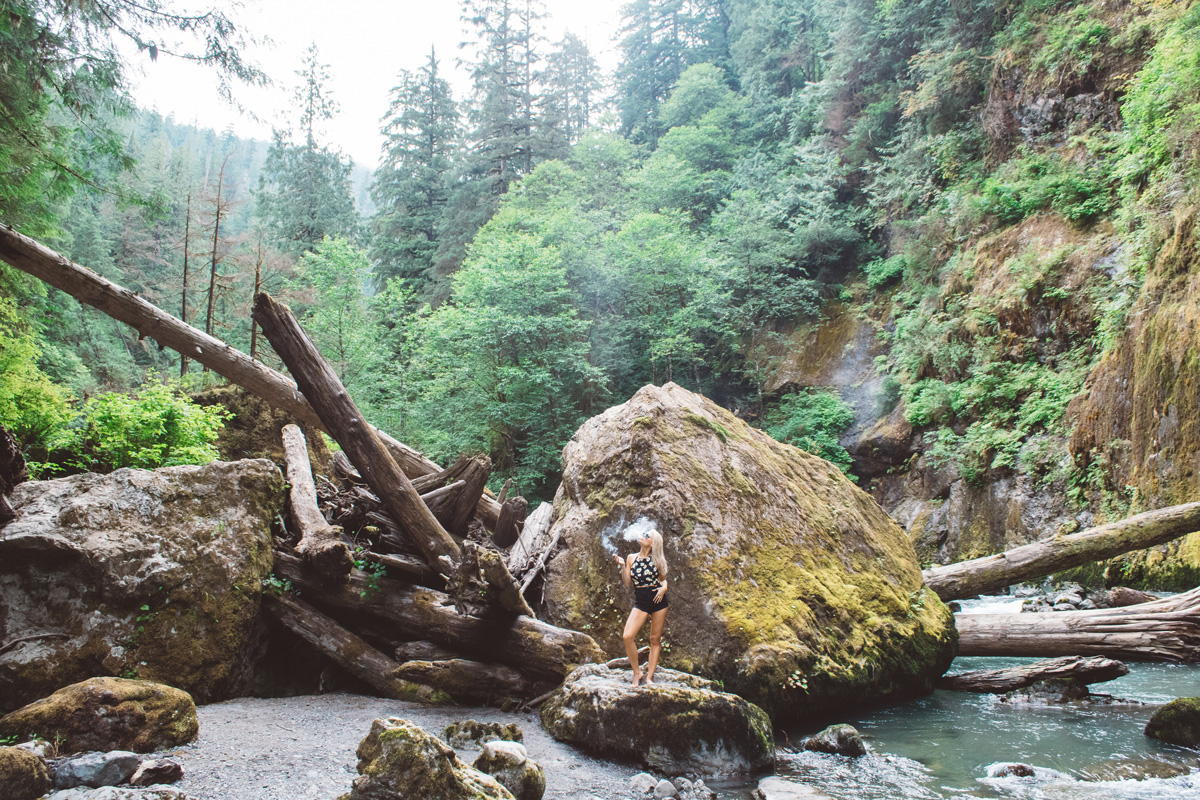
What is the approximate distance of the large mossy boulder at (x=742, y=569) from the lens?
5.60 meters

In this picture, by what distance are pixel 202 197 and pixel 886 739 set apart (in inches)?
1008

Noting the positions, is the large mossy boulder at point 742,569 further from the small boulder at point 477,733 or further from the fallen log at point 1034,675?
the small boulder at point 477,733

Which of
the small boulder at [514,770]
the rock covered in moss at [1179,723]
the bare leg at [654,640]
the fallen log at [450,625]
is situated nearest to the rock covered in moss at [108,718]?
the small boulder at [514,770]

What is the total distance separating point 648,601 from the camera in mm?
5105

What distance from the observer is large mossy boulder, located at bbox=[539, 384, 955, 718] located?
5598 mm

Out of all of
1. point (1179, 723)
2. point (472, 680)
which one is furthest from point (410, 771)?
point (1179, 723)

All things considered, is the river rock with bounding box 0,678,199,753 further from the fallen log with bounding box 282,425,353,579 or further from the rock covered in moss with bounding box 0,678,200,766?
the fallen log with bounding box 282,425,353,579

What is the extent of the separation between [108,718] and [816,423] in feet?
64.5

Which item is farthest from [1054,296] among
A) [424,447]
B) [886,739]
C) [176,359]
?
[176,359]

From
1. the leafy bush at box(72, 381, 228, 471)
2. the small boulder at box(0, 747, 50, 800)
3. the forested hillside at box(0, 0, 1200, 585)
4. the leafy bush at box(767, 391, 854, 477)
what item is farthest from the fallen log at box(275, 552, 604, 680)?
the leafy bush at box(767, 391, 854, 477)

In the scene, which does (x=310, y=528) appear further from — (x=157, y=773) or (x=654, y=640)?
(x=654, y=640)

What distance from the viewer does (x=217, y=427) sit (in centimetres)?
768

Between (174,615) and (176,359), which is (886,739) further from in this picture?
(176,359)

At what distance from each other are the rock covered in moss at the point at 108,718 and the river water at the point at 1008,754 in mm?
3439
